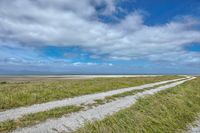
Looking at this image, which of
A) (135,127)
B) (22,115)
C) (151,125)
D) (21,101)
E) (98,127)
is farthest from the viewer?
(21,101)

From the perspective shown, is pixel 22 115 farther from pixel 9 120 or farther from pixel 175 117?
pixel 175 117

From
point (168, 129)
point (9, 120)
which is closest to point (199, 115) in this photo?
point (168, 129)

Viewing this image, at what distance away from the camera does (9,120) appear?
9359 mm

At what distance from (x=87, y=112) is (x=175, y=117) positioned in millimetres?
4824

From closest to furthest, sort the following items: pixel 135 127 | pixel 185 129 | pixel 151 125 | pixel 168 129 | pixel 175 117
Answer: pixel 135 127
pixel 151 125
pixel 168 129
pixel 185 129
pixel 175 117

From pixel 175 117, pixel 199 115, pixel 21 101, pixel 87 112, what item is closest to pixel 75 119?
pixel 87 112

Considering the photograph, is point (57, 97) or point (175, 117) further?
point (57, 97)

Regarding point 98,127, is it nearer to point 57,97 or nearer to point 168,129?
point 168,129

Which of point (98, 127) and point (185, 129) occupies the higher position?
point (98, 127)

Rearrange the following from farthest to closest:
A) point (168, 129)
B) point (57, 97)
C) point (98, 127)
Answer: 1. point (57, 97)
2. point (168, 129)
3. point (98, 127)

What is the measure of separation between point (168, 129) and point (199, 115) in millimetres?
5272

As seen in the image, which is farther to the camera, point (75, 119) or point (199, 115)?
point (199, 115)

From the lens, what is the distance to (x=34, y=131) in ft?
26.1

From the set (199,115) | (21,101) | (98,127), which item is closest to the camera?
(98,127)
